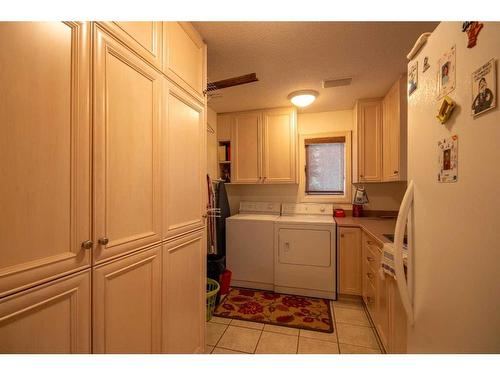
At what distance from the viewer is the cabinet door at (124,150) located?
2.59 feet

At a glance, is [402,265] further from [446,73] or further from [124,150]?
[124,150]

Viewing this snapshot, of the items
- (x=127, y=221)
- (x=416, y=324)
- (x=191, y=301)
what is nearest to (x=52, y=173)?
(x=127, y=221)

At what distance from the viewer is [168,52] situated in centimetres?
118

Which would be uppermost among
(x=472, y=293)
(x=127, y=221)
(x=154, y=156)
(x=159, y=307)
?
(x=154, y=156)

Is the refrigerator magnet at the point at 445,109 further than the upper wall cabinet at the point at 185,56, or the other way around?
the upper wall cabinet at the point at 185,56

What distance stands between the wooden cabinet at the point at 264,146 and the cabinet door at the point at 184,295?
1.65 meters

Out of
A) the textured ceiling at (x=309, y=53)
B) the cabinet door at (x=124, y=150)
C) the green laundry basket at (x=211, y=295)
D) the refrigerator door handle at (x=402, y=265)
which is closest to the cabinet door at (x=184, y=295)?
the cabinet door at (x=124, y=150)

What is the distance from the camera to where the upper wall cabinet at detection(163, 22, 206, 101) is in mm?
1181

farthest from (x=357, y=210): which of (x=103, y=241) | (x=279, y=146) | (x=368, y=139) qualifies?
(x=103, y=241)

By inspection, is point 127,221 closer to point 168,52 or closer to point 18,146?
point 18,146

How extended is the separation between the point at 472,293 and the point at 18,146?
1282mm

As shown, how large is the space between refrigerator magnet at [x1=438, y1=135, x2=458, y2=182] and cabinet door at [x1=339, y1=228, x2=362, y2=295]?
1900 mm

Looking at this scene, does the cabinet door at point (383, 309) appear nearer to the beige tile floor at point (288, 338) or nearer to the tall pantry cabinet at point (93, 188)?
the beige tile floor at point (288, 338)

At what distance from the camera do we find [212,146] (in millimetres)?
3066
